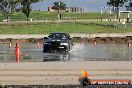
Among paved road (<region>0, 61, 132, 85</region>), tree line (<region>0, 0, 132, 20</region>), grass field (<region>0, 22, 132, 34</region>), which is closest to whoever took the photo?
paved road (<region>0, 61, 132, 85</region>)

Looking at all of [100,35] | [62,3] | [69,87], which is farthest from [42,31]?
[62,3]

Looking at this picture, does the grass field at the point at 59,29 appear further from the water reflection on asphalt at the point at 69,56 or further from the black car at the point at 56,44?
the black car at the point at 56,44

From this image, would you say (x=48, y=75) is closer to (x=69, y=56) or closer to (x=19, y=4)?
(x=69, y=56)

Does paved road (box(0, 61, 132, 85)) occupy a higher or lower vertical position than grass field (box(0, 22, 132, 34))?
higher

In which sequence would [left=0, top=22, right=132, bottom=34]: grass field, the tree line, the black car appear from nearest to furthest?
the black car < [left=0, top=22, right=132, bottom=34]: grass field < the tree line

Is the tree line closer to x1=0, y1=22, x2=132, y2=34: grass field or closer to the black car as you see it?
x1=0, y1=22, x2=132, y2=34: grass field

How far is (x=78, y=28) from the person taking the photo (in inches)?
2483

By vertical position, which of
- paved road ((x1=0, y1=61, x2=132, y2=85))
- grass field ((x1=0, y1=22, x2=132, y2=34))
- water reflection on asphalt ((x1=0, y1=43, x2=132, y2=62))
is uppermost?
paved road ((x1=0, y1=61, x2=132, y2=85))

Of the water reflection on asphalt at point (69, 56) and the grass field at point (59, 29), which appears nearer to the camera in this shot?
the water reflection on asphalt at point (69, 56)

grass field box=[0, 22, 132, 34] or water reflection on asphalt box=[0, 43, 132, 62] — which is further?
grass field box=[0, 22, 132, 34]

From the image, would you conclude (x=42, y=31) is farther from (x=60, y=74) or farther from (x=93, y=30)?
(x=60, y=74)

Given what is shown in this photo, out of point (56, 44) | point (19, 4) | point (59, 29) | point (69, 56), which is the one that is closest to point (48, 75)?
point (69, 56)

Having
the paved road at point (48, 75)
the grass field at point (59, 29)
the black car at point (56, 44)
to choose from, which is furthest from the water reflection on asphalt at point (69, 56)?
the grass field at point (59, 29)

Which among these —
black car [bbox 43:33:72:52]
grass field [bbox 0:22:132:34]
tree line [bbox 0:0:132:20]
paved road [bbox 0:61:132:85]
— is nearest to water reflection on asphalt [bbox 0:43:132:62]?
black car [bbox 43:33:72:52]
